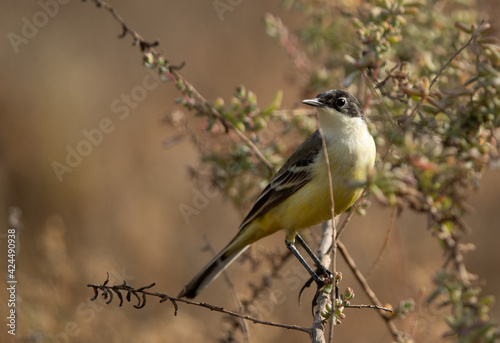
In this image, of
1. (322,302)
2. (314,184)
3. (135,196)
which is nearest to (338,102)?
(314,184)

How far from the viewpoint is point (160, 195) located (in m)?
9.56

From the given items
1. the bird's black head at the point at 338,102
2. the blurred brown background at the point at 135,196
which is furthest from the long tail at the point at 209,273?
the bird's black head at the point at 338,102

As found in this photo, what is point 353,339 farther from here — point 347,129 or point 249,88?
point 249,88

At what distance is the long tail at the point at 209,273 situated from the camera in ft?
16.2

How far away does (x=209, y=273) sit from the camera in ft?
16.6

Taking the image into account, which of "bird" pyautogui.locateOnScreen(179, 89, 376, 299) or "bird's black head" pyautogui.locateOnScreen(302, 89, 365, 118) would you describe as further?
"bird's black head" pyautogui.locateOnScreen(302, 89, 365, 118)

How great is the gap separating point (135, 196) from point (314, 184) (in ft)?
17.3

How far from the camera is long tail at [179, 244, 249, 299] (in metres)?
4.95

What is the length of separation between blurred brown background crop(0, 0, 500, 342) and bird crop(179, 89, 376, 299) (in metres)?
0.93

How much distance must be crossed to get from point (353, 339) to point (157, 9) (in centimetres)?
796

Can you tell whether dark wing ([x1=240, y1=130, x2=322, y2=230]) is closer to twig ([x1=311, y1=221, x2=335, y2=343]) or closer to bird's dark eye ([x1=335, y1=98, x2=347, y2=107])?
bird's dark eye ([x1=335, y1=98, x2=347, y2=107])

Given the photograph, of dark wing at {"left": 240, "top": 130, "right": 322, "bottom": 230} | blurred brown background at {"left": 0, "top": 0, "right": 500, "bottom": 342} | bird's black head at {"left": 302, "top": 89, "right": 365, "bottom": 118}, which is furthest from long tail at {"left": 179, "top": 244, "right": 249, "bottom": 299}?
bird's black head at {"left": 302, "top": 89, "right": 365, "bottom": 118}

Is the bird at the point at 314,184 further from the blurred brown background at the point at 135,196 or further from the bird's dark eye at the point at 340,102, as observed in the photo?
the blurred brown background at the point at 135,196

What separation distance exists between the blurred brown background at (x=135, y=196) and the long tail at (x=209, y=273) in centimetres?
77
